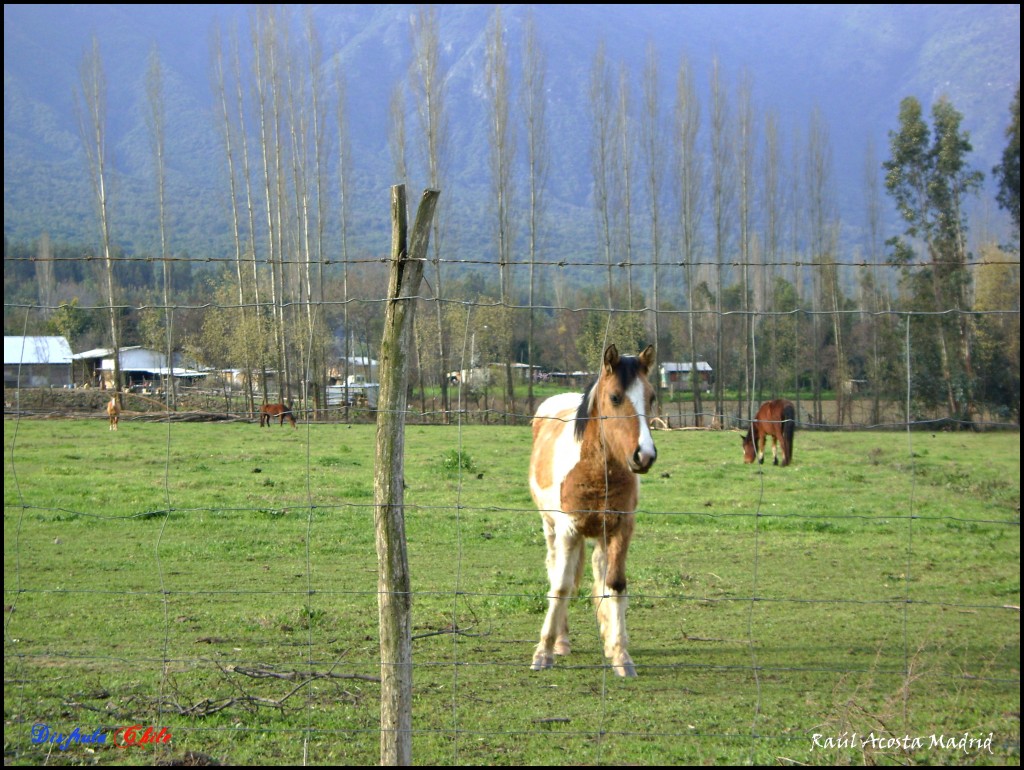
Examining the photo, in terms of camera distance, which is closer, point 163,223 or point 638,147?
point 163,223

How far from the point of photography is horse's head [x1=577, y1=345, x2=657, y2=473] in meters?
5.12

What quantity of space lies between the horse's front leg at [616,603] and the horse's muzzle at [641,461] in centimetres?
78

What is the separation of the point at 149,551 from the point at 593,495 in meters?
5.74

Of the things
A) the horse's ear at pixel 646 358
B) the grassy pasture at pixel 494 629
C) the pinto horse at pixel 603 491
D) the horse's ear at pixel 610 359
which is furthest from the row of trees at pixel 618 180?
the horse's ear at pixel 610 359

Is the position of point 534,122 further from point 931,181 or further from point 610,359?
point 610,359

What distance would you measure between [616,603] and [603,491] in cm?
75

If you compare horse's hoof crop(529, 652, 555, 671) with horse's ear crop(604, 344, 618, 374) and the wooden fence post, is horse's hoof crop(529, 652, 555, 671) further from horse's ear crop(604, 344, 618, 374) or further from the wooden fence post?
horse's ear crop(604, 344, 618, 374)

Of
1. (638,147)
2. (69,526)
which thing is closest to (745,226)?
(638,147)

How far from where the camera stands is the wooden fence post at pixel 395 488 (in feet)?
13.2

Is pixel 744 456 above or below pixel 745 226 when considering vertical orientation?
below

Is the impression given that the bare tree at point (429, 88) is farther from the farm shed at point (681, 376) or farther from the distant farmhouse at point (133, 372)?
the farm shed at point (681, 376)

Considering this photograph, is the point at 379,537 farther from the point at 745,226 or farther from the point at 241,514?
the point at 745,226

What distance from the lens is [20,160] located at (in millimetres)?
162125

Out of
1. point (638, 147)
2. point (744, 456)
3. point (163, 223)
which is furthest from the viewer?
point (638, 147)
